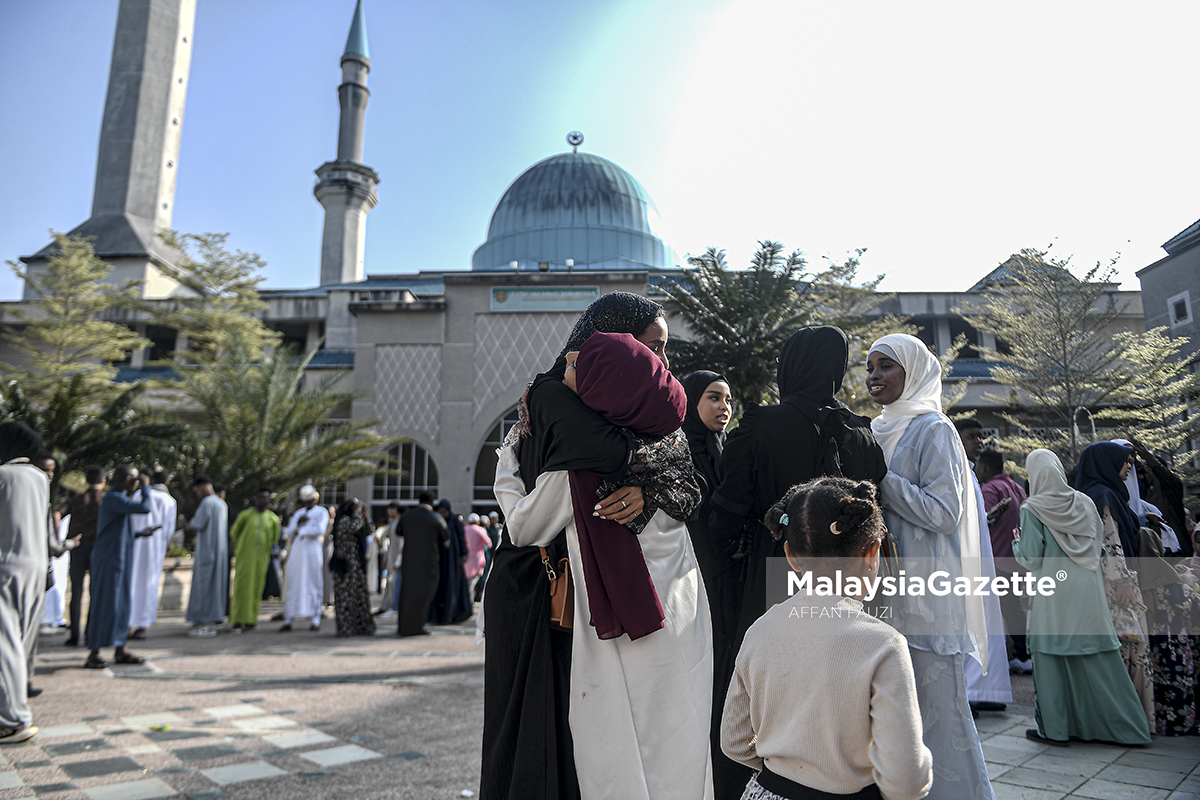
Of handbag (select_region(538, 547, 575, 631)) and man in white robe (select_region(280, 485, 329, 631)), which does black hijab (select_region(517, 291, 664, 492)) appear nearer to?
handbag (select_region(538, 547, 575, 631))

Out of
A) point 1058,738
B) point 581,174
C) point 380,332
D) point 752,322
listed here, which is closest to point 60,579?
point 752,322

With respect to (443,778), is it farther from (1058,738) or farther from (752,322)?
(752,322)

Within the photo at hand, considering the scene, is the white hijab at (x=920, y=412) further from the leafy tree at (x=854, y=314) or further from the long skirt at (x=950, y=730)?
the leafy tree at (x=854, y=314)

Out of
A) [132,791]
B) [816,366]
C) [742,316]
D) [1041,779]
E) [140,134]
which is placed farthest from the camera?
[140,134]

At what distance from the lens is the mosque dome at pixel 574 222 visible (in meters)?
26.8

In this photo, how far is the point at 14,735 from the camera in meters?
3.73

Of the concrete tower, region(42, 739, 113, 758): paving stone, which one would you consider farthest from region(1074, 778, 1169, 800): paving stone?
the concrete tower

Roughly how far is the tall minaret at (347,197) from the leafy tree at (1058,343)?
24.6m

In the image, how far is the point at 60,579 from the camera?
891 cm

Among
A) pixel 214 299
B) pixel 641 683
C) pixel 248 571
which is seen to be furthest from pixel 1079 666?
pixel 214 299

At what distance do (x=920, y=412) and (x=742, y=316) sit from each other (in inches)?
277

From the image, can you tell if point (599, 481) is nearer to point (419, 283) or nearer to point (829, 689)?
point (829, 689)

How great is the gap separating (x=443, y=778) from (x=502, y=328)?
57.0 feet

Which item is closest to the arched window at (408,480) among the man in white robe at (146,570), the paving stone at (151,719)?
Result: the man in white robe at (146,570)
